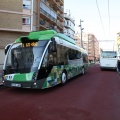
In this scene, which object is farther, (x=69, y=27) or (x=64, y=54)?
(x=69, y=27)

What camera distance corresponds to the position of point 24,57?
959 centimetres

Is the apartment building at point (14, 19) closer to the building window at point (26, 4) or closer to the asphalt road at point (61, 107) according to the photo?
the building window at point (26, 4)

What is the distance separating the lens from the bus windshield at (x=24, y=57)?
9.22 meters

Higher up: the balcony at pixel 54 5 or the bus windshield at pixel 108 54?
the balcony at pixel 54 5

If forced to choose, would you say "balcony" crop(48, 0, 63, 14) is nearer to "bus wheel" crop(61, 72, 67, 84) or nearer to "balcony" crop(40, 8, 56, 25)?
"balcony" crop(40, 8, 56, 25)

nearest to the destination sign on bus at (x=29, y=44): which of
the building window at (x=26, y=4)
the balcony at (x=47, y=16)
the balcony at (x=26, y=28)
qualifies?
the balcony at (x=26, y=28)

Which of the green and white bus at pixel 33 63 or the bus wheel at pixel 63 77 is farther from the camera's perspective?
the bus wheel at pixel 63 77

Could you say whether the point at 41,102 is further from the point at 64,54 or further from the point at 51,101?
the point at 64,54

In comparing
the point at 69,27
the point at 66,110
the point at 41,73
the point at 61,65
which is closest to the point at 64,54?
the point at 61,65

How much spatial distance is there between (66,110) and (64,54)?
6.22 m

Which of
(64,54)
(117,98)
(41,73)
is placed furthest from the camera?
(64,54)

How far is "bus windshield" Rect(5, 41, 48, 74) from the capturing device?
9.22 m

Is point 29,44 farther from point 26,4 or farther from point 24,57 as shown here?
point 26,4

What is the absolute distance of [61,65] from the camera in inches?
455
